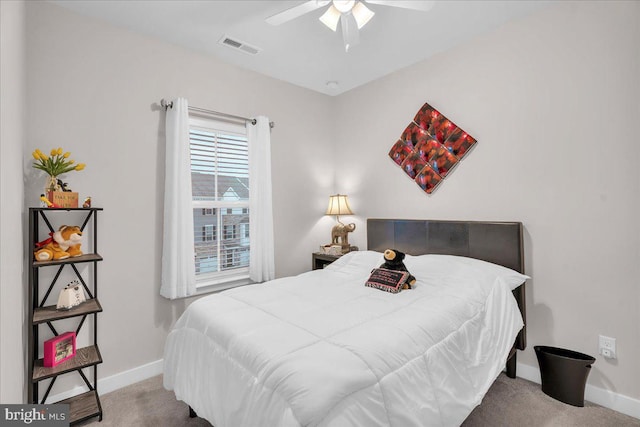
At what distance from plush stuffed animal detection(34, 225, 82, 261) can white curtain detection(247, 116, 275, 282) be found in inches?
54.8

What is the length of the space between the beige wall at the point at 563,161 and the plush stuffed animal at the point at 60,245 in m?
2.80

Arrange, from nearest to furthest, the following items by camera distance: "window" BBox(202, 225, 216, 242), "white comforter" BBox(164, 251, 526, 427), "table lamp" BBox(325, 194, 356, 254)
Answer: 1. "white comforter" BBox(164, 251, 526, 427)
2. "window" BBox(202, 225, 216, 242)
3. "table lamp" BBox(325, 194, 356, 254)

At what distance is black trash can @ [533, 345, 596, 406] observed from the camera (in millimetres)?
1982

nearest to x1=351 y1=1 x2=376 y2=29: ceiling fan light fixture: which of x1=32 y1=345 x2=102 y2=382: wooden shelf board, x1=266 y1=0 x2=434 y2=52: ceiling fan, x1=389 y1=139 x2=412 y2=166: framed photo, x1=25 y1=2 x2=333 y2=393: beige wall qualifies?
x1=266 y1=0 x2=434 y2=52: ceiling fan

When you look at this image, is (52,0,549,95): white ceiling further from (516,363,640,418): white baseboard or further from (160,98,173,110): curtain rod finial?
(516,363,640,418): white baseboard

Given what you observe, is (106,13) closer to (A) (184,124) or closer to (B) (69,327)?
(A) (184,124)

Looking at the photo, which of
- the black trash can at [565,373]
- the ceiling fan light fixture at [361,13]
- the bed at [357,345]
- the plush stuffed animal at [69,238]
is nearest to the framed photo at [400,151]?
the bed at [357,345]

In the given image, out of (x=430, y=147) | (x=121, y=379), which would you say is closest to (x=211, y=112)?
(x=430, y=147)

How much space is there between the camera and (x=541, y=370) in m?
2.19

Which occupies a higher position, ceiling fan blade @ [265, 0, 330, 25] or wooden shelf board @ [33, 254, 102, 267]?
ceiling fan blade @ [265, 0, 330, 25]

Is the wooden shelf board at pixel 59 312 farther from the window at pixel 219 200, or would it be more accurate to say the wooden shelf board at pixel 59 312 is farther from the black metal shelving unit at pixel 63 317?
the window at pixel 219 200

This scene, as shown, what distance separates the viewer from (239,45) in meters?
2.68

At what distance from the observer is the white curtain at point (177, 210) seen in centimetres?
250

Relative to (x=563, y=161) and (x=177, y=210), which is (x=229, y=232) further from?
(x=563, y=161)
